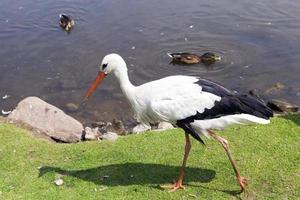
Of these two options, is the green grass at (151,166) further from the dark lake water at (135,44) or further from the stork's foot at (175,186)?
the dark lake water at (135,44)

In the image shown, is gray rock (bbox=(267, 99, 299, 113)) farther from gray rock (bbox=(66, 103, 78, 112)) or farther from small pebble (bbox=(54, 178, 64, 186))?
small pebble (bbox=(54, 178, 64, 186))

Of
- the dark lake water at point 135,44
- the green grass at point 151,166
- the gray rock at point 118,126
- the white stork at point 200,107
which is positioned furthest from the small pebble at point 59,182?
the dark lake water at point 135,44

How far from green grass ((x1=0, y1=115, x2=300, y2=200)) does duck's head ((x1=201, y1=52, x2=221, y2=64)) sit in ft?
19.9

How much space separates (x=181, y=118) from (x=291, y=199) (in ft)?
7.54

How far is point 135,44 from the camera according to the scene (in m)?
18.7

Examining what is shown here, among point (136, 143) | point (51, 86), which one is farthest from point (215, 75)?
point (136, 143)

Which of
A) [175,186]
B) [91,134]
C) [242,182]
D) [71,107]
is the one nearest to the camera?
[242,182]

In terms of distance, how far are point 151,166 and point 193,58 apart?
816cm

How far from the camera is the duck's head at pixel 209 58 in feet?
54.5

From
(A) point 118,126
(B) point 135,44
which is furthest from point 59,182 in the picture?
(B) point 135,44

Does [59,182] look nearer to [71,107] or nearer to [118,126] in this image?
[118,126]

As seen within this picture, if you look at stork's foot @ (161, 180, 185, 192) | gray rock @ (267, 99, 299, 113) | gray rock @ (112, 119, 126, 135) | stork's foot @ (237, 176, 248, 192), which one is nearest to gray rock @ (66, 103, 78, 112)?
gray rock @ (112, 119, 126, 135)

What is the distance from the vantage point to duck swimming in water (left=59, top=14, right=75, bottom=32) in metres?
19.5

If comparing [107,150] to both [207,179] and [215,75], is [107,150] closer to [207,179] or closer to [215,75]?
[207,179]
